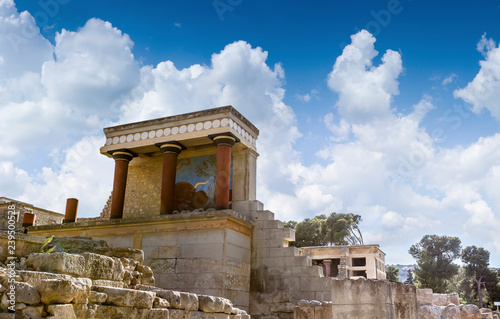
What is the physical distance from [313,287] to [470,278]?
38.8 meters

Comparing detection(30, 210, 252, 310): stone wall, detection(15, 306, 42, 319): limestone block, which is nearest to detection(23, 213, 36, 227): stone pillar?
detection(30, 210, 252, 310): stone wall

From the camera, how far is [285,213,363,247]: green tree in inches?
1617

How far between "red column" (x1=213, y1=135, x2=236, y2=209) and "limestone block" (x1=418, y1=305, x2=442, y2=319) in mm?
5626

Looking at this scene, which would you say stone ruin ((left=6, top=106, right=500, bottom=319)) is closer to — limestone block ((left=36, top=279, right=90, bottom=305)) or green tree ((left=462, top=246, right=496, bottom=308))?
limestone block ((left=36, top=279, right=90, bottom=305))

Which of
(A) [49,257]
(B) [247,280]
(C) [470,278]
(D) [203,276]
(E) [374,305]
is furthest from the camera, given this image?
(C) [470,278]

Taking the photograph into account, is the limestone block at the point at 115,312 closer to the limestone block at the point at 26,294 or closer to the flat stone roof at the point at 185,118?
the limestone block at the point at 26,294

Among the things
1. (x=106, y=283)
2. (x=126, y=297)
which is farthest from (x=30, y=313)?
(x=106, y=283)

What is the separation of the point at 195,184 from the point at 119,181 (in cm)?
259

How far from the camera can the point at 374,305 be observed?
252 inches

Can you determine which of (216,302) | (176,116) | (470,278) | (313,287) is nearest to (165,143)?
(176,116)

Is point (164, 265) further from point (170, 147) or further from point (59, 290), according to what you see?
point (59, 290)

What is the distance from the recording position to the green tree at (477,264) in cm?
3969

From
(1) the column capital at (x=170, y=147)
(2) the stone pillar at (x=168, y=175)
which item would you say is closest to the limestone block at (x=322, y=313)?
(2) the stone pillar at (x=168, y=175)

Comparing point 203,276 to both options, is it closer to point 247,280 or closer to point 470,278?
point 247,280
